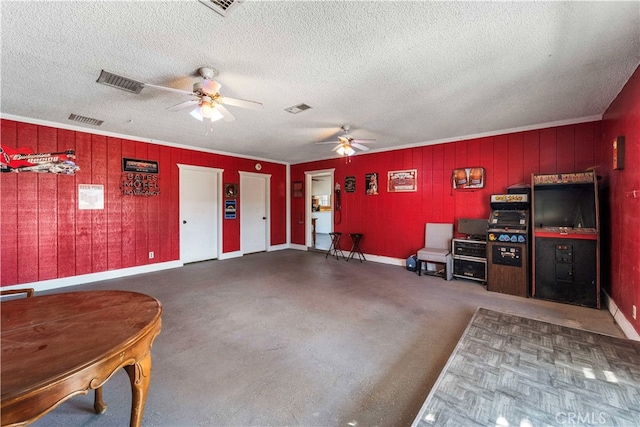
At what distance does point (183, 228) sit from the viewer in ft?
19.1

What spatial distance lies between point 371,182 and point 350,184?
0.61 metres

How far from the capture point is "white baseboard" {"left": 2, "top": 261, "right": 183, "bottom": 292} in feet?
13.5

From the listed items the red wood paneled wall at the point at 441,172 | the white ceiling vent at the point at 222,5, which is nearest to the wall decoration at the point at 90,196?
the white ceiling vent at the point at 222,5

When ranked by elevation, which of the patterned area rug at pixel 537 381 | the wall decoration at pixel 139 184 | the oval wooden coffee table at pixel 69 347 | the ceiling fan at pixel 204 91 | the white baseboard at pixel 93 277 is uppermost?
the ceiling fan at pixel 204 91

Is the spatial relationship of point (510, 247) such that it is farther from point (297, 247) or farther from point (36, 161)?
point (36, 161)

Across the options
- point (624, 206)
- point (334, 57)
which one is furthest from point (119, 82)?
point (624, 206)

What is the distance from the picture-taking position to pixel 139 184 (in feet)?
16.8

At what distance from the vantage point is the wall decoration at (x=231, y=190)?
6.51 metres

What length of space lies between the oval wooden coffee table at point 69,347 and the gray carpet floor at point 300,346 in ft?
1.60

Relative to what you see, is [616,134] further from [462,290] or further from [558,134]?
[462,290]

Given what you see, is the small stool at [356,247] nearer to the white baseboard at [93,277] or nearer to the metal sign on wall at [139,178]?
the white baseboard at [93,277]

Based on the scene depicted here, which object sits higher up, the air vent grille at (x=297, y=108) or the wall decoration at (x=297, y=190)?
the air vent grille at (x=297, y=108)

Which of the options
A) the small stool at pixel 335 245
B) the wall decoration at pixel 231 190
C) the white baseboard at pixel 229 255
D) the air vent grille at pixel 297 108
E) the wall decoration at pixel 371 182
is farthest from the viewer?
the small stool at pixel 335 245

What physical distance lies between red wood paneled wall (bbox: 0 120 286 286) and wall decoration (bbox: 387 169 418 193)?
14.2 feet
